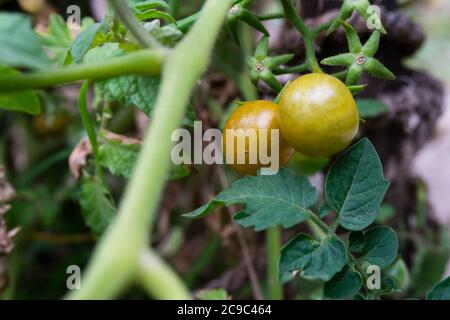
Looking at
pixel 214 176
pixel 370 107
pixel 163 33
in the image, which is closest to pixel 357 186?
pixel 163 33

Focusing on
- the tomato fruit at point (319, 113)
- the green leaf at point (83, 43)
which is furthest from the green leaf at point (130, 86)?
the tomato fruit at point (319, 113)

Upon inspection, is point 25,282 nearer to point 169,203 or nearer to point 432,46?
point 169,203

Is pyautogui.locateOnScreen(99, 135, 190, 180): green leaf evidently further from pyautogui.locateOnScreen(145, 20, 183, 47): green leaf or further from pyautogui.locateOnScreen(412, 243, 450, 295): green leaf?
pyautogui.locateOnScreen(412, 243, 450, 295): green leaf

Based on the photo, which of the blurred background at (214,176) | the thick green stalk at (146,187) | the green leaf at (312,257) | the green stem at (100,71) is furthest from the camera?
the blurred background at (214,176)

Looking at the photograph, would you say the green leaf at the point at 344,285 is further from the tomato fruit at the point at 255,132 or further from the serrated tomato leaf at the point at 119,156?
the serrated tomato leaf at the point at 119,156

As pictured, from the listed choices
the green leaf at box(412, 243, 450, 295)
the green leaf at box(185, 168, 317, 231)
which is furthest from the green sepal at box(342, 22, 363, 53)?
the green leaf at box(412, 243, 450, 295)

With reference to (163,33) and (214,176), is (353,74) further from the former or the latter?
(214,176)

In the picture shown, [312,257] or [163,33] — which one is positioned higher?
[163,33]
